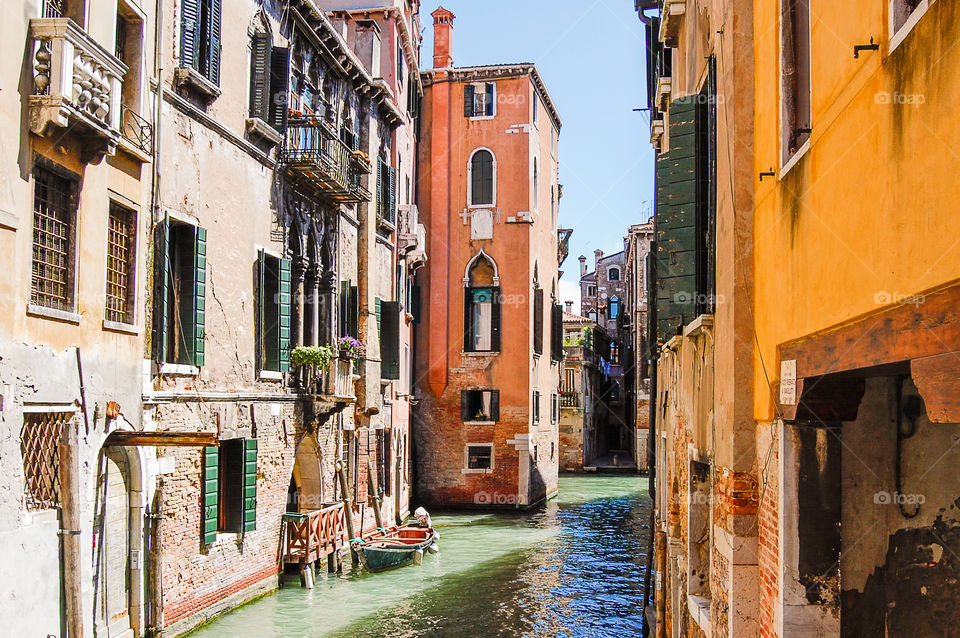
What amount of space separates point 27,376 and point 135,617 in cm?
364

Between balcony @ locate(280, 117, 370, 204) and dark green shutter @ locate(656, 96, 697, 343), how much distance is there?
8.62 meters

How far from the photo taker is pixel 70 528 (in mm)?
8883

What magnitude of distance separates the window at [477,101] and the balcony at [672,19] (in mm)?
16049

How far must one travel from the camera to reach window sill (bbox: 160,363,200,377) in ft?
36.0

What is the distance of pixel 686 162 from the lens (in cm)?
711

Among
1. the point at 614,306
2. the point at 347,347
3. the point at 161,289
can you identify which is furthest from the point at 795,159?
the point at 614,306

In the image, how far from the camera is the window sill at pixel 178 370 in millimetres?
10977

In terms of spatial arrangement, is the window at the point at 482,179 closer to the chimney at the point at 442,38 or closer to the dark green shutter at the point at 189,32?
the chimney at the point at 442,38

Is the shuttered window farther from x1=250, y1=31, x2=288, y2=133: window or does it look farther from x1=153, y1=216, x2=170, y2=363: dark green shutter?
x1=153, y1=216, x2=170, y2=363: dark green shutter

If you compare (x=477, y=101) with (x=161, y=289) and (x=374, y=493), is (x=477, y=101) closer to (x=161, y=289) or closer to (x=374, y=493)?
(x=374, y=493)

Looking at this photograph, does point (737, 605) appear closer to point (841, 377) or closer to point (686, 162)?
point (841, 377)

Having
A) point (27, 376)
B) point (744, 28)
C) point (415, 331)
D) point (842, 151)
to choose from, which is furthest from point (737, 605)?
point (415, 331)

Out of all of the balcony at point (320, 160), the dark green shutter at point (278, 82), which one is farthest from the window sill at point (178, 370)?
Result: the dark green shutter at point (278, 82)

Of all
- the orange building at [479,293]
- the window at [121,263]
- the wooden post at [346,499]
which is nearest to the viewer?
the window at [121,263]
